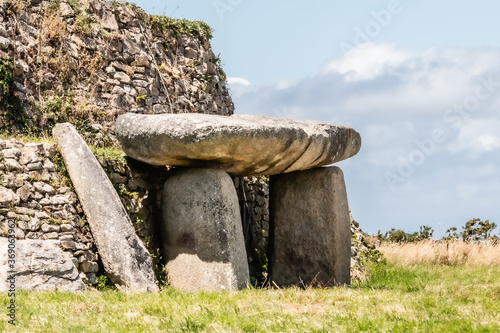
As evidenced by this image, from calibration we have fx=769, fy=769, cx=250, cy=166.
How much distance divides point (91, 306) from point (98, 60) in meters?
7.83

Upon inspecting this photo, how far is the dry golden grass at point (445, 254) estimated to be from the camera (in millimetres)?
18891

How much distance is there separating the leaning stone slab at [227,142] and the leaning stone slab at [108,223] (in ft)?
2.87

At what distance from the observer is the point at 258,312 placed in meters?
8.66

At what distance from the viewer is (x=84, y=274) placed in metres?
11.2

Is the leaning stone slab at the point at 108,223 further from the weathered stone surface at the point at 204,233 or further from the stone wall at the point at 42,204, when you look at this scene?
the weathered stone surface at the point at 204,233

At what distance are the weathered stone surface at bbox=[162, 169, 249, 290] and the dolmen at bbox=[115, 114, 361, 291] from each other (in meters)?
0.02

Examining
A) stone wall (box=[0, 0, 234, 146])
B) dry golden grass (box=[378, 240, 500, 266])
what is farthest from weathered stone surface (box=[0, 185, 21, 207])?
dry golden grass (box=[378, 240, 500, 266])

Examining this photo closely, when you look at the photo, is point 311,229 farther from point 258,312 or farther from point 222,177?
point 258,312

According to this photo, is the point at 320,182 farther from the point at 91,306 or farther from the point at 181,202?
the point at 91,306

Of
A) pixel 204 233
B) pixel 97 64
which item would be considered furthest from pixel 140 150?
pixel 97 64

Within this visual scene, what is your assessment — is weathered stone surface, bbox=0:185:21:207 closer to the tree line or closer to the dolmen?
the dolmen

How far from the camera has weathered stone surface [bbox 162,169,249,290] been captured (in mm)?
11961

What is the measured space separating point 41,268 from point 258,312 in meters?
3.54

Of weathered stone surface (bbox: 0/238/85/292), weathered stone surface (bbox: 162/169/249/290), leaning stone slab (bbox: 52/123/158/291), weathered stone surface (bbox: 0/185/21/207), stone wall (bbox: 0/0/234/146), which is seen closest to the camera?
weathered stone surface (bbox: 0/238/85/292)
